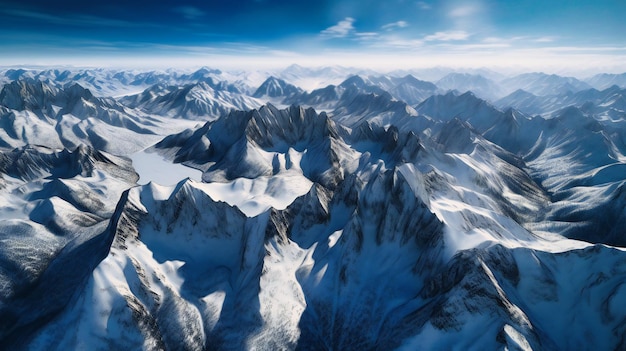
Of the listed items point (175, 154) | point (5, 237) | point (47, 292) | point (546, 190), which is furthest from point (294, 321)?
point (175, 154)

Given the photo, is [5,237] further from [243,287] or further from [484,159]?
[484,159]

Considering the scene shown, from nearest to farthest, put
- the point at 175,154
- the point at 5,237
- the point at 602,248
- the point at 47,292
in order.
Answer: the point at 602,248, the point at 47,292, the point at 5,237, the point at 175,154

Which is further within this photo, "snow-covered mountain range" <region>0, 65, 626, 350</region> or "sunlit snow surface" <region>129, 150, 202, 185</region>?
"sunlit snow surface" <region>129, 150, 202, 185</region>

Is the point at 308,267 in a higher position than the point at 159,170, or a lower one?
higher

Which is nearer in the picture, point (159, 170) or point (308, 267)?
point (308, 267)

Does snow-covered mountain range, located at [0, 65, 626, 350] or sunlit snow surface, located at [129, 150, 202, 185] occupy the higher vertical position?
snow-covered mountain range, located at [0, 65, 626, 350]

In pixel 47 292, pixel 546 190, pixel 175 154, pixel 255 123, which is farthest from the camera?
pixel 175 154

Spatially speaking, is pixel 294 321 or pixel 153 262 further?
pixel 153 262

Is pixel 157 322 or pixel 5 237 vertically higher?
pixel 5 237

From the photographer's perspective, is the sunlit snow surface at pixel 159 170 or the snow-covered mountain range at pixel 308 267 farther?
the sunlit snow surface at pixel 159 170

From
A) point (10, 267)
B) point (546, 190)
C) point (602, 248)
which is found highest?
point (602, 248)

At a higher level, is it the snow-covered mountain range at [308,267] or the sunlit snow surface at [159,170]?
the snow-covered mountain range at [308,267]
